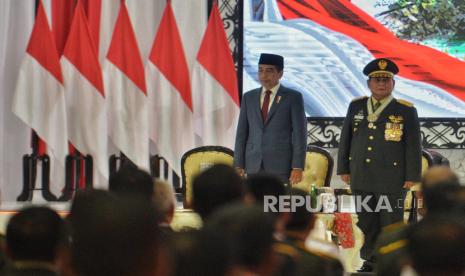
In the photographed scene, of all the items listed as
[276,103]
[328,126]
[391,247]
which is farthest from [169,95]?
[391,247]

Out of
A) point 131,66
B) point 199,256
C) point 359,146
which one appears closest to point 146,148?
point 131,66

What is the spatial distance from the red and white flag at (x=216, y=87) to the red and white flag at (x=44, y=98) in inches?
49.3

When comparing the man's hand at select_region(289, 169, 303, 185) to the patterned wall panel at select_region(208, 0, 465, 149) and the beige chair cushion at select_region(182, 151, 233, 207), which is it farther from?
the patterned wall panel at select_region(208, 0, 465, 149)

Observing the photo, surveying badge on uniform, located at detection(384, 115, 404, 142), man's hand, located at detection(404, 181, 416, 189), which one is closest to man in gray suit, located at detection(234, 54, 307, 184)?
badge on uniform, located at detection(384, 115, 404, 142)

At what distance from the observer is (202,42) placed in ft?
26.7

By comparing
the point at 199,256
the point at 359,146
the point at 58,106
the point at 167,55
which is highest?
the point at 167,55

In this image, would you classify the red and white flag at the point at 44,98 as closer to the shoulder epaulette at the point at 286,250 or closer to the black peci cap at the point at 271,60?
the black peci cap at the point at 271,60

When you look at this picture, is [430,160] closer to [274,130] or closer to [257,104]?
[274,130]

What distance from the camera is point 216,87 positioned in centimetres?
808

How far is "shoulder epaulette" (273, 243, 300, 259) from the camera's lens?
2.40 metres

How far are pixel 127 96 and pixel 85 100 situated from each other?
1.31ft

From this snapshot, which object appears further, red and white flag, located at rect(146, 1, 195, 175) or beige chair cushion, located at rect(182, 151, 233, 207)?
red and white flag, located at rect(146, 1, 195, 175)

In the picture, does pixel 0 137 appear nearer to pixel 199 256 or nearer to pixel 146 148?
pixel 146 148

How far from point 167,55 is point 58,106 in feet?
3.69
